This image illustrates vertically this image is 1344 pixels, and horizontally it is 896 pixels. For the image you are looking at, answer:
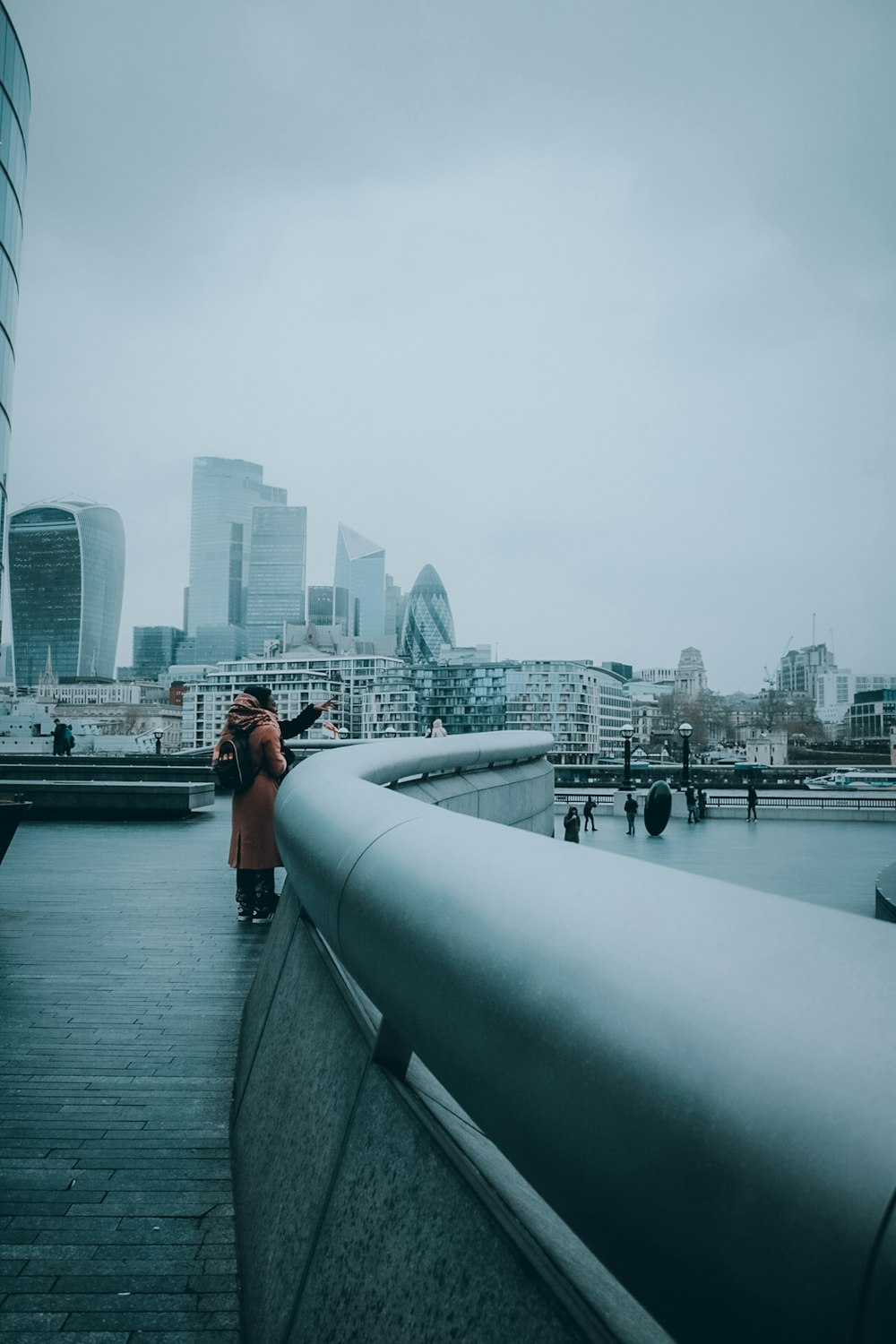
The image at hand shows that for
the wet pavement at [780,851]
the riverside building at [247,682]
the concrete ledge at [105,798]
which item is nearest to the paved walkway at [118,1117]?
the concrete ledge at [105,798]

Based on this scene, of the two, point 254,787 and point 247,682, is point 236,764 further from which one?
point 247,682

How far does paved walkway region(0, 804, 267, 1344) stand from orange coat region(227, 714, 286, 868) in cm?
53

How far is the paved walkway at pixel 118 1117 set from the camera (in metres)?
2.32

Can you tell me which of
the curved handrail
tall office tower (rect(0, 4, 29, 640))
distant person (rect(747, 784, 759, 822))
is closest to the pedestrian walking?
the curved handrail

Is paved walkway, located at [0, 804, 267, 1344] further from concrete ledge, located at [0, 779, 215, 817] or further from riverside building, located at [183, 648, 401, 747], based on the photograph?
riverside building, located at [183, 648, 401, 747]

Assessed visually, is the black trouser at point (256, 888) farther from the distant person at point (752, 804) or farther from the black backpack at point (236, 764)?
the distant person at point (752, 804)

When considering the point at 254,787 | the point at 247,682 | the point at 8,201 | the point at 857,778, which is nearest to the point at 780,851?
the point at 254,787

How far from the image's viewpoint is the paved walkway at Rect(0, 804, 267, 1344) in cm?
232

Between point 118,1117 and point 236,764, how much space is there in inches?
138

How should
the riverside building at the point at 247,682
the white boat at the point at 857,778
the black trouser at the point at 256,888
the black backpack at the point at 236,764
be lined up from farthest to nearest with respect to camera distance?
1. the riverside building at the point at 247,682
2. the white boat at the point at 857,778
3. the black trouser at the point at 256,888
4. the black backpack at the point at 236,764

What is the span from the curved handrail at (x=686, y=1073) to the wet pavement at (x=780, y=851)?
1384 centimetres

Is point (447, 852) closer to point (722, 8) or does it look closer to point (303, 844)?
point (303, 844)

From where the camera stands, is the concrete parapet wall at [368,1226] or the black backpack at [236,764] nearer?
the concrete parapet wall at [368,1226]

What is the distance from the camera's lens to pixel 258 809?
685cm
